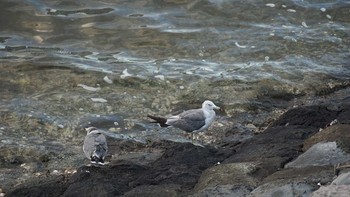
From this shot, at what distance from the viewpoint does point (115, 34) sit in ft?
54.1

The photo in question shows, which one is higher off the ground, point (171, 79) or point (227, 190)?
point (227, 190)

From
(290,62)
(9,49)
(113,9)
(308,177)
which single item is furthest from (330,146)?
(113,9)

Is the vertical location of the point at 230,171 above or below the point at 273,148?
above

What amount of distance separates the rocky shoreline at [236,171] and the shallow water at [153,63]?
166 cm

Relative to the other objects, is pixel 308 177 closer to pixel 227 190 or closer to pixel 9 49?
pixel 227 190

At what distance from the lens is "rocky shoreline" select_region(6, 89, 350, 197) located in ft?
21.1

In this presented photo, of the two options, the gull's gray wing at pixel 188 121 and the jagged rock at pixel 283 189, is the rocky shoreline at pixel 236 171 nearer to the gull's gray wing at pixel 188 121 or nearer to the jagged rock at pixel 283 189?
the jagged rock at pixel 283 189

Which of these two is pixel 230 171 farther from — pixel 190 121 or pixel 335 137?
pixel 190 121

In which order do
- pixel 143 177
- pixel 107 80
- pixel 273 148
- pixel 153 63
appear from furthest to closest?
pixel 153 63
pixel 107 80
pixel 273 148
pixel 143 177

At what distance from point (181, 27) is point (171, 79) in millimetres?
3904

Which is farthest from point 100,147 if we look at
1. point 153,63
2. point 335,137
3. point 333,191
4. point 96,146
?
point 153,63

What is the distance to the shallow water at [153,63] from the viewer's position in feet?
37.1

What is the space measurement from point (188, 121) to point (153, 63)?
4.69 meters

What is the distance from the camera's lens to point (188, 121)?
982cm
